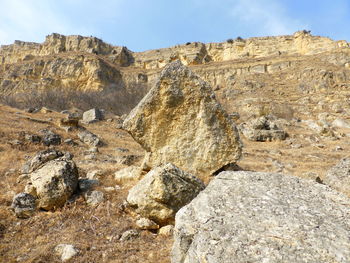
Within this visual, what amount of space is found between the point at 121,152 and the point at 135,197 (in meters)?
8.16

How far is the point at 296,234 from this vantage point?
86.2 inches

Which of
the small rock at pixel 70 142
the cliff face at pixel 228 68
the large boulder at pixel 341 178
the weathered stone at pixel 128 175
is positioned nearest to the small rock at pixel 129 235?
the weathered stone at pixel 128 175

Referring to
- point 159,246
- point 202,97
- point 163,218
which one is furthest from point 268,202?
point 202,97

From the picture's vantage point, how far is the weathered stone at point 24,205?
511 cm

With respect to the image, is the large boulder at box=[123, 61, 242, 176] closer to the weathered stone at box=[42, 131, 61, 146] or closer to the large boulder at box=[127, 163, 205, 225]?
the large boulder at box=[127, 163, 205, 225]

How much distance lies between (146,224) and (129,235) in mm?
379

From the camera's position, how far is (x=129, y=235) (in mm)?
4410

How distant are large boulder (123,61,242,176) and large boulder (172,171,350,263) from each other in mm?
3839

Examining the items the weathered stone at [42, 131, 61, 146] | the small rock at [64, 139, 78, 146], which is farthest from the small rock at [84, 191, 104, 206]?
the small rock at [64, 139, 78, 146]

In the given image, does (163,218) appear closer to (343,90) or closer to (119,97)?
(119,97)

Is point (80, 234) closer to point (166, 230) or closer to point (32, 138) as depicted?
point (166, 230)

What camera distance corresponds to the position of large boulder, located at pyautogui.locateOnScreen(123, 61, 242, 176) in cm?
706

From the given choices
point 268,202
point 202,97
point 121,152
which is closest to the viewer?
point 268,202

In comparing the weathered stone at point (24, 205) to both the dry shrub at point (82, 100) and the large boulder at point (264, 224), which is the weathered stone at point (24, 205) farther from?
the dry shrub at point (82, 100)
